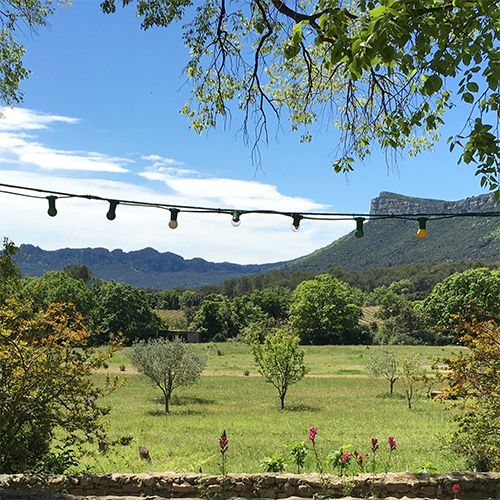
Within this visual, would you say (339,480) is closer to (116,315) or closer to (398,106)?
(398,106)

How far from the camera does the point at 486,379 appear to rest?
27.7 ft

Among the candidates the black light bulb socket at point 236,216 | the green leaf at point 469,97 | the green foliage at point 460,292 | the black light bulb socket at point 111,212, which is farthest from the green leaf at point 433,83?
the green foliage at point 460,292

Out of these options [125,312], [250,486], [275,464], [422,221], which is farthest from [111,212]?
[125,312]

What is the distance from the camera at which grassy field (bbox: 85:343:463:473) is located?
1235 centimetres

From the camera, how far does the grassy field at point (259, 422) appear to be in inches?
486

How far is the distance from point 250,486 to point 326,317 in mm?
64978

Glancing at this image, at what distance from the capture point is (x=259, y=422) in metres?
20.7

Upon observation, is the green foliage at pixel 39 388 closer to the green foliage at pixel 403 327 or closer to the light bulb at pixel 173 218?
the light bulb at pixel 173 218

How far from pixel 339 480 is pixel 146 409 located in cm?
1966

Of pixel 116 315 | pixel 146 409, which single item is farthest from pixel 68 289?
pixel 146 409

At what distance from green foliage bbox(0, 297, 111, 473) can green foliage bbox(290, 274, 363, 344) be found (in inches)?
2508

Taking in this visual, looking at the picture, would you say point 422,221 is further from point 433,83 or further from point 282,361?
point 282,361

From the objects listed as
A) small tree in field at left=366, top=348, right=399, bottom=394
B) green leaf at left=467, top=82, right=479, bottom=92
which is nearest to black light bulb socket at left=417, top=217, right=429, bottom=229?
green leaf at left=467, top=82, right=479, bottom=92

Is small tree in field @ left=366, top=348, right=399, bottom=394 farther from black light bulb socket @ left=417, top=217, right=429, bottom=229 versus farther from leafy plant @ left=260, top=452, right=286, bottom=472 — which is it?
black light bulb socket @ left=417, top=217, right=429, bottom=229
